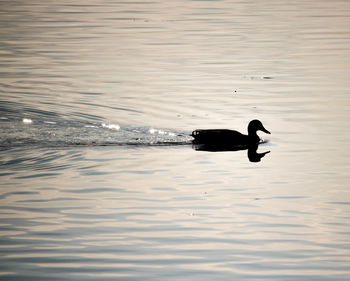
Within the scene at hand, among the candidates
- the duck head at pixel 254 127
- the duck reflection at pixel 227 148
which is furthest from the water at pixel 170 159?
the duck head at pixel 254 127

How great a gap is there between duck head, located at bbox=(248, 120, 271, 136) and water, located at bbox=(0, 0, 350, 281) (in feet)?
0.89

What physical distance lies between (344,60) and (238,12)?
622 inches

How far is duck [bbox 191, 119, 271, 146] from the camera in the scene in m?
15.3

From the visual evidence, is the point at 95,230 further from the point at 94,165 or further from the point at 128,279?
the point at 94,165

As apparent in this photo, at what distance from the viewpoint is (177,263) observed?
9.02 meters

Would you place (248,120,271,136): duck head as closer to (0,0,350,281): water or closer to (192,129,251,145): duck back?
(0,0,350,281): water

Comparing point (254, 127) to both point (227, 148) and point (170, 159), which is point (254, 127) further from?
point (170, 159)

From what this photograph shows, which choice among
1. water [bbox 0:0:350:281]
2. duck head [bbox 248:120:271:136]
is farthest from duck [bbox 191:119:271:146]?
water [bbox 0:0:350:281]

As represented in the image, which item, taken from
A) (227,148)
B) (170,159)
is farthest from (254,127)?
(170,159)

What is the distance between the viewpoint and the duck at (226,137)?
602 inches

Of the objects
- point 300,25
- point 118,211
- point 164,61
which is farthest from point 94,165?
point 300,25

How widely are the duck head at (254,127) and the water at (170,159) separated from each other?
10.6 inches

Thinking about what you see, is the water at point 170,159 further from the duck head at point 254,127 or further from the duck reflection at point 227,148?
the duck head at point 254,127

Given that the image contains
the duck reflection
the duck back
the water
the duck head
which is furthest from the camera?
the duck head
